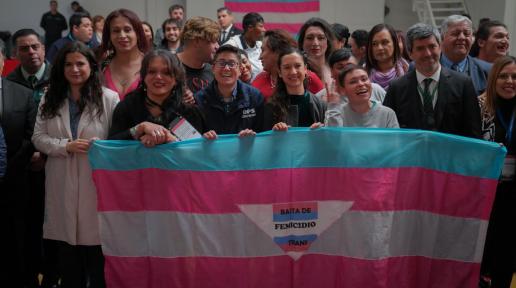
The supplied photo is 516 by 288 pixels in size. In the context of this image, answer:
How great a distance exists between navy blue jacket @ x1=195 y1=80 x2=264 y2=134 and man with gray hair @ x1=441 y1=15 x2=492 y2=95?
1650 millimetres

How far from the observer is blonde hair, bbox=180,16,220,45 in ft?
12.7

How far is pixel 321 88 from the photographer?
13.1 feet

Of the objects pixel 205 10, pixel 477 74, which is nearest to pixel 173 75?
pixel 477 74

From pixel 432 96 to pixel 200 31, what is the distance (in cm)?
162

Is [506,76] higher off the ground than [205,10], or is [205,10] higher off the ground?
[205,10]

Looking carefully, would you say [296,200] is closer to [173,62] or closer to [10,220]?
[173,62]

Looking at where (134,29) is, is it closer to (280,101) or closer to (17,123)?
(17,123)

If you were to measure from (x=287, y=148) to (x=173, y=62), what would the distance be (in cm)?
83

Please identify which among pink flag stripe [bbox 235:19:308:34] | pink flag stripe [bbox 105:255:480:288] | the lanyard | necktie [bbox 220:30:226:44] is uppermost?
pink flag stripe [bbox 235:19:308:34]

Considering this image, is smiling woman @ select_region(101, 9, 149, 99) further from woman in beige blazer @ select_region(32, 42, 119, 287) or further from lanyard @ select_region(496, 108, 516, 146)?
lanyard @ select_region(496, 108, 516, 146)

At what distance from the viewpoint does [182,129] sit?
322 cm

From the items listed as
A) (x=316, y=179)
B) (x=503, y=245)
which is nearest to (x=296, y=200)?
(x=316, y=179)

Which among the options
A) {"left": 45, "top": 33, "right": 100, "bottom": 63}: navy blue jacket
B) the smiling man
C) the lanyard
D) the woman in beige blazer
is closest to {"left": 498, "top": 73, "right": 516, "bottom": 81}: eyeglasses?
the lanyard

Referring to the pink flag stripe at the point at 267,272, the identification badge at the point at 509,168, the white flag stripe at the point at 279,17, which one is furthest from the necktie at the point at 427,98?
the white flag stripe at the point at 279,17
